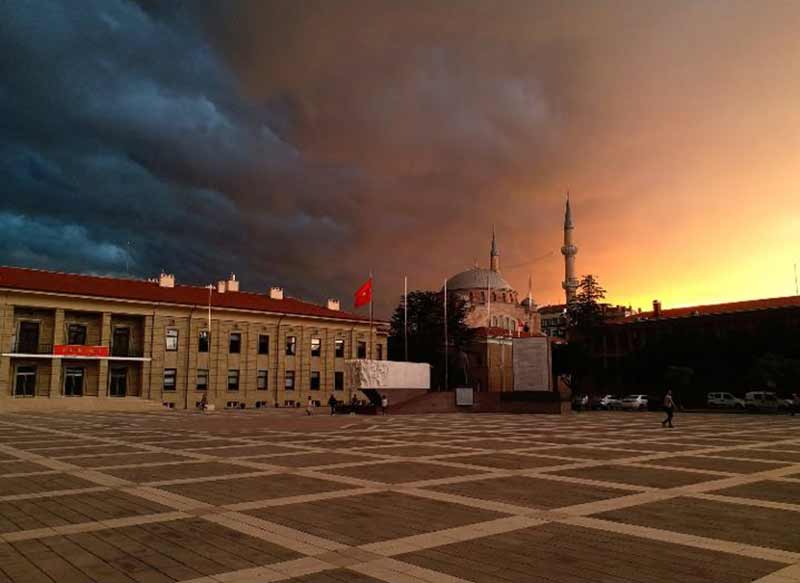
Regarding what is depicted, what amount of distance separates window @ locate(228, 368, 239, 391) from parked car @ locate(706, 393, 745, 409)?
48.5 meters

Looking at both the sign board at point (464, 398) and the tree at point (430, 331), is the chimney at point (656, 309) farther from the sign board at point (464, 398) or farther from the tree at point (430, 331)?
the sign board at point (464, 398)

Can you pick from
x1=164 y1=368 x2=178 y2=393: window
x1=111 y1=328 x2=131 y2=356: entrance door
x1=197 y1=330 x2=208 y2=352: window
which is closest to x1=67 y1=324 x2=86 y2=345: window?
x1=111 y1=328 x2=131 y2=356: entrance door

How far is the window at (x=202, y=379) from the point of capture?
204 feet

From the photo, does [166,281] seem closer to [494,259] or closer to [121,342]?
[121,342]

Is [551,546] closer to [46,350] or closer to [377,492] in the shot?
[377,492]

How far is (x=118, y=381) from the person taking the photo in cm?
5831

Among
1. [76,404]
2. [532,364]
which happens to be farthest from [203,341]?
[532,364]

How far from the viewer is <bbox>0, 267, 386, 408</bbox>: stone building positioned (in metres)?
53.4

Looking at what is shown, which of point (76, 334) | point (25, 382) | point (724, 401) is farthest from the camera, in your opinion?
point (724, 401)

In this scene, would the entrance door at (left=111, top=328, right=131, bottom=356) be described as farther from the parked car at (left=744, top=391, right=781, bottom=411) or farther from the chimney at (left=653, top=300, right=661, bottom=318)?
the chimney at (left=653, top=300, right=661, bottom=318)

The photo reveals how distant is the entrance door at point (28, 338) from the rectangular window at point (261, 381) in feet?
68.6

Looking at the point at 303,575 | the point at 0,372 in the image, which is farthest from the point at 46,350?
the point at 303,575

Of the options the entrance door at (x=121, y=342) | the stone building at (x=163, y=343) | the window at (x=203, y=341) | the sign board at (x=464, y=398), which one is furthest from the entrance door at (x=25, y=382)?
the sign board at (x=464, y=398)

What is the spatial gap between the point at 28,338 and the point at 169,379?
12465 millimetres
